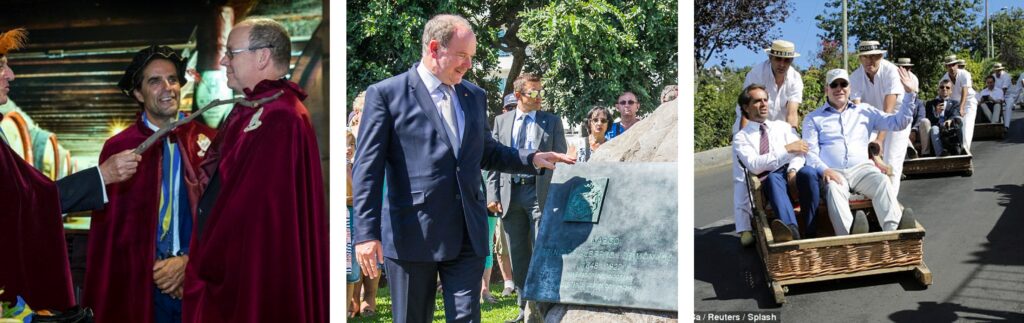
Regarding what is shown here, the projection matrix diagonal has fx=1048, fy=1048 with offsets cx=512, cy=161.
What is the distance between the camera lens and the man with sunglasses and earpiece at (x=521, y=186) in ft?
18.4

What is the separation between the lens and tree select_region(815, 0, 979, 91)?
221 inches

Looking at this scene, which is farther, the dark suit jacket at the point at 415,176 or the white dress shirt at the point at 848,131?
the white dress shirt at the point at 848,131

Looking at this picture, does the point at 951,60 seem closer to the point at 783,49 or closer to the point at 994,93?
the point at 994,93

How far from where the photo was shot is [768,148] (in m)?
5.60

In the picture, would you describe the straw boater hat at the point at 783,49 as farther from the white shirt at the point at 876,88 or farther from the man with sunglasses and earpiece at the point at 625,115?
the man with sunglasses and earpiece at the point at 625,115

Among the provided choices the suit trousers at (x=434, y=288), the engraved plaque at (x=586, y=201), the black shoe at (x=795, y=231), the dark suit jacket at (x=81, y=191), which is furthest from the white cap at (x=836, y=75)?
the dark suit jacket at (x=81, y=191)

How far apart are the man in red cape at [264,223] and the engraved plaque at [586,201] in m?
1.43

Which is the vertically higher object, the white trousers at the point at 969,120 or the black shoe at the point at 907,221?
the white trousers at the point at 969,120

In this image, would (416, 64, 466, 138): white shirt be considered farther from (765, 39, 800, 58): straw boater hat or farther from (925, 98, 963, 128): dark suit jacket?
(925, 98, 963, 128): dark suit jacket

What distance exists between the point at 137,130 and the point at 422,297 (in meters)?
2.12

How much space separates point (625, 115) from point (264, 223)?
6.67 feet

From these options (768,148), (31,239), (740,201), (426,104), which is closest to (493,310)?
(426,104)

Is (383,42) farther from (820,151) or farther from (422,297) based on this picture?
(820,151)

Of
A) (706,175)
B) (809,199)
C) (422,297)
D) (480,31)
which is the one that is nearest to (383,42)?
(480,31)
